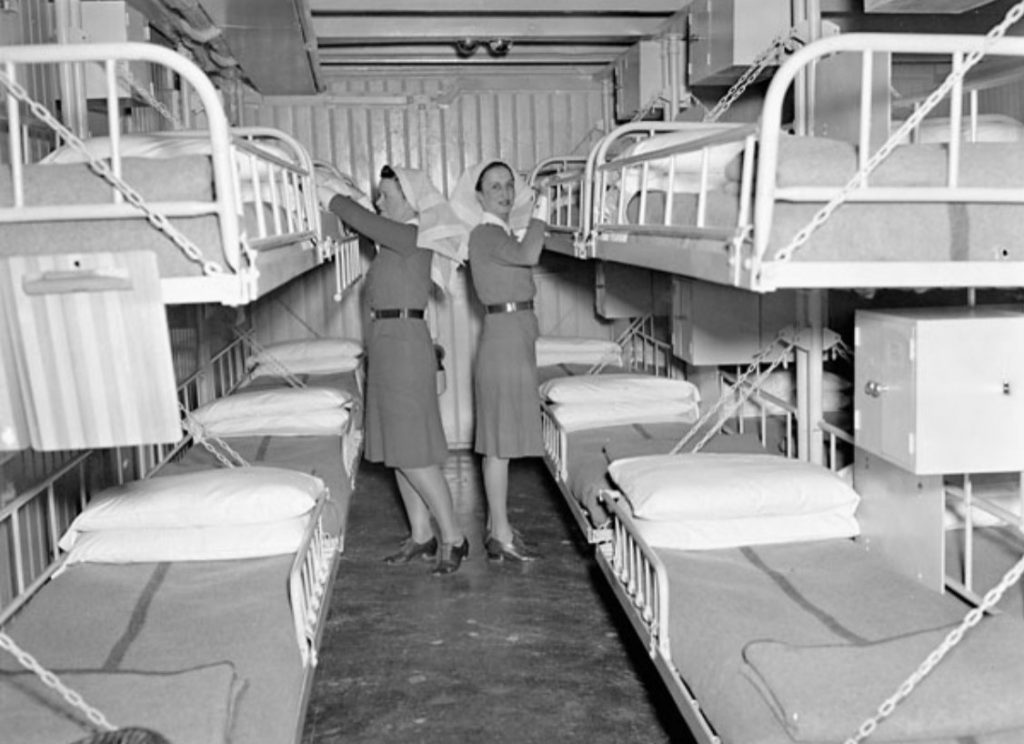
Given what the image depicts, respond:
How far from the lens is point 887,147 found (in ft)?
7.76

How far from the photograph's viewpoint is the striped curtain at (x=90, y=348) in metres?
2.48

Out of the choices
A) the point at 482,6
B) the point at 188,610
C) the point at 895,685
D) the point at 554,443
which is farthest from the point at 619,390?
the point at 895,685

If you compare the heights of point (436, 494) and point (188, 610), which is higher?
point (188, 610)

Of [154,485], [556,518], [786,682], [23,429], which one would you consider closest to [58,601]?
[154,485]

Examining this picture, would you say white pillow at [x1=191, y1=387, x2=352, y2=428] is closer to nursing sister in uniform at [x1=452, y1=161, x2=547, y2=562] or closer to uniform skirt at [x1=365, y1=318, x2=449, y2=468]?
uniform skirt at [x1=365, y1=318, x2=449, y2=468]

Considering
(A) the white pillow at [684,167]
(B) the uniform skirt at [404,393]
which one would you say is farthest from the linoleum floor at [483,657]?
(A) the white pillow at [684,167]

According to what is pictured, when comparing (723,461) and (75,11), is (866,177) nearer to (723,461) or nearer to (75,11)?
(723,461)

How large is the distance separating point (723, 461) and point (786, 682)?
1633 mm

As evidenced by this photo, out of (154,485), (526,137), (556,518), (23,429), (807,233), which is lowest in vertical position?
(556,518)

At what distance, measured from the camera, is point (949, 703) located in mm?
2566

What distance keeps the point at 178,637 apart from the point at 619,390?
3442mm

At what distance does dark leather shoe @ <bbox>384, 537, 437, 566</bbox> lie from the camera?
593 cm

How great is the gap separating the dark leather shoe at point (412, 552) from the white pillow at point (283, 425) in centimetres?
74

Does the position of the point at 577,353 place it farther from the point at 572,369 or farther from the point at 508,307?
the point at 508,307
